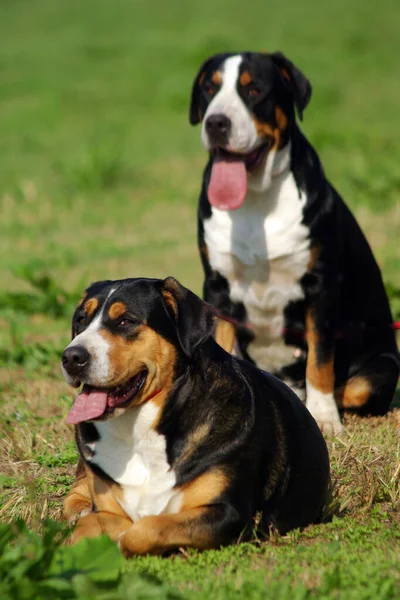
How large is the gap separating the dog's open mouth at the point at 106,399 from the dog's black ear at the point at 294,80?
2473mm

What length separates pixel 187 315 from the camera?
447 cm

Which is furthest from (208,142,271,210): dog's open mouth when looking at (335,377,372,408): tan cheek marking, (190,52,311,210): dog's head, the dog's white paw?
(335,377,372,408): tan cheek marking

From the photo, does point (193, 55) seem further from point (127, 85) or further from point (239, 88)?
point (239, 88)

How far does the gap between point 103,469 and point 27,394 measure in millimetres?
2684

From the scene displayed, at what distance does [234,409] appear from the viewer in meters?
4.54

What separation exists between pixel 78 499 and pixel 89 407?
664 millimetres

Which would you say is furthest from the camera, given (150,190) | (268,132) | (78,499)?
(150,190)

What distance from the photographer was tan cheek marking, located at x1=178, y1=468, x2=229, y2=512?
4.27m

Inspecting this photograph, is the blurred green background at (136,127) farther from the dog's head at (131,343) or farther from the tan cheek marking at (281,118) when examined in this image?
the dog's head at (131,343)

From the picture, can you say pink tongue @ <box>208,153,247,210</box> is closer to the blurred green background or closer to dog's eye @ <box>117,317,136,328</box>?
dog's eye @ <box>117,317,136,328</box>

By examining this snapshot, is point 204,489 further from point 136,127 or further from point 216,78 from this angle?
point 136,127

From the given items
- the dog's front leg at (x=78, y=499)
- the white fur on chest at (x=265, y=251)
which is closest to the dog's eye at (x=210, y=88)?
the white fur on chest at (x=265, y=251)

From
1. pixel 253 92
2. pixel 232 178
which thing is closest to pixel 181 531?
pixel 232 178

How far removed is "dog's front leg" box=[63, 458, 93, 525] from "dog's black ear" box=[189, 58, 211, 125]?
2.51 meters
